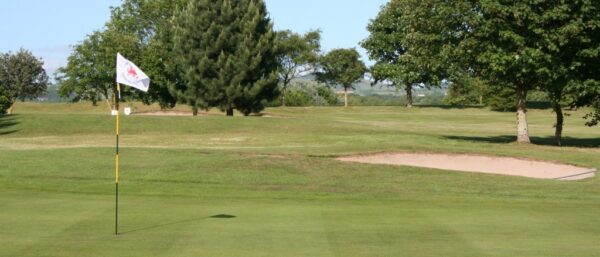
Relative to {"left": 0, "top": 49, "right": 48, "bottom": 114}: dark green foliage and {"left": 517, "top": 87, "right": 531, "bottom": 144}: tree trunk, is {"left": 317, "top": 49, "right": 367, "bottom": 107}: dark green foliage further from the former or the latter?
{"left": 517, "top": 87, "right": 531, "bottom": 144}: tree trunk

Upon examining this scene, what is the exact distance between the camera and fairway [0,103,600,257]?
40.2ft

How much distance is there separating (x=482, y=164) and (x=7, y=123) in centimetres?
3496

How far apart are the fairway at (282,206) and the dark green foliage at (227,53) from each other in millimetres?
25245

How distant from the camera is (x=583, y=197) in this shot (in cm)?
2184

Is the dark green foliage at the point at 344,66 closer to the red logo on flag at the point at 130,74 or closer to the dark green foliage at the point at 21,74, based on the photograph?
the dark green foliage at the point at 21,74

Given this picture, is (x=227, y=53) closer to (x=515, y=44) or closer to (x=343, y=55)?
(x=515, y=44)

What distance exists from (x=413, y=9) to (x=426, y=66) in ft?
11.6

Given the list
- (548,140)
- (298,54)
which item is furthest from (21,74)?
(548,140)

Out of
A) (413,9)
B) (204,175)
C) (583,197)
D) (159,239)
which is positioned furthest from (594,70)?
(159,239)

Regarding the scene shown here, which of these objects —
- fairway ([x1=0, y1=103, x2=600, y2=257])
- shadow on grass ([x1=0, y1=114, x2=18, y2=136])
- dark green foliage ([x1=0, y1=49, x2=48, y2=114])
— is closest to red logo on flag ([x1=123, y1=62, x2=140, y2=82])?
fairway ([x1=0, y1=103, x2=600, y2=257])

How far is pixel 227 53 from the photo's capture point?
67.5 m

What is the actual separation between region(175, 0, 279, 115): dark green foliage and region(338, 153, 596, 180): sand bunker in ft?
116

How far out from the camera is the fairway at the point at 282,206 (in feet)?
40.2

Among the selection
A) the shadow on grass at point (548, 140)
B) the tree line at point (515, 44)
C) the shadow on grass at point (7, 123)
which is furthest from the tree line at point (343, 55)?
the shadow on grass at point (7, 123)
